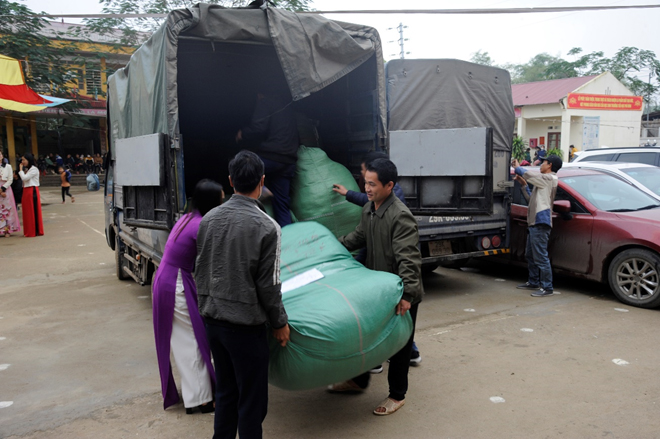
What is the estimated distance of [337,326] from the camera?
266 centimetres

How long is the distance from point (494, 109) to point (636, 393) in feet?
12.4

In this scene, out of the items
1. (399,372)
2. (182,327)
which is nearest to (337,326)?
(399,372)

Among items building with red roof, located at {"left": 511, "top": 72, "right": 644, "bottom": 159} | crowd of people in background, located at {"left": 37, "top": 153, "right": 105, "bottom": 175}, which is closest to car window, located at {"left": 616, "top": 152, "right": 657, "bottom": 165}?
building with red roof, located at {"left": 511, "top": 72, "right": 644, "bottom": 159}

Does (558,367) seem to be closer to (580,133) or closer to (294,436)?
(294,436)

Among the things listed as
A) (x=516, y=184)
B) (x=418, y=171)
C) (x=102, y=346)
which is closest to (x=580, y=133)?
(x=516, y=184)

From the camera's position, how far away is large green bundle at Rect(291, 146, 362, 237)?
4.66 meters

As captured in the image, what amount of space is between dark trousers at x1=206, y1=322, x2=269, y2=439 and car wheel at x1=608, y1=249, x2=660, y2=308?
442 centimetres

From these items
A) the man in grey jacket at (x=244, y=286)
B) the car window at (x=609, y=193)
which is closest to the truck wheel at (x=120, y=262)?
the man in grey jacket at (x=244, y=286)

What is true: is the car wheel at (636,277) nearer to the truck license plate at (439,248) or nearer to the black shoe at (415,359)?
the truck license plate at (439,248)

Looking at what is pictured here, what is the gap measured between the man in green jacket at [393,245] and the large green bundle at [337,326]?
0.09 metres

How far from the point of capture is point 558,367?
12.6 ft

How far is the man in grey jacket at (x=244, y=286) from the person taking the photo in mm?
2305

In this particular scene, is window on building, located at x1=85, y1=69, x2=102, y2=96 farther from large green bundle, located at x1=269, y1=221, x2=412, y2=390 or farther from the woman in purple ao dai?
large green bundle, located at x1=269, y1=221, x2=412, y2=390

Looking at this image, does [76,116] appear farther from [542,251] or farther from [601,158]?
[542,251]
